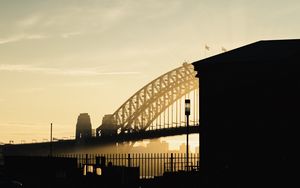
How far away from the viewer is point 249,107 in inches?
1407

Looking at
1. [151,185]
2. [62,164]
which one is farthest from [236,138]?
[62,164]

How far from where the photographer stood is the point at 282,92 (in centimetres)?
3456

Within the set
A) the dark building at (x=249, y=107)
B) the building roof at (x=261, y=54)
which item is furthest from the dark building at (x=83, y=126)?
the dark building at (x=249, y=107)

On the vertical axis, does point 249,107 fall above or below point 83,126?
below

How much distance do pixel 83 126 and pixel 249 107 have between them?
145513mm

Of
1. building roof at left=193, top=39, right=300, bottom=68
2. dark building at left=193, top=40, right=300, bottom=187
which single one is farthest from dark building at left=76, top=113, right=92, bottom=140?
dark building at left=193, top=40, right=300, bottom=187

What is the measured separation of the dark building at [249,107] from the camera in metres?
34.1

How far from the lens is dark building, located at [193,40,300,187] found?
112 feet

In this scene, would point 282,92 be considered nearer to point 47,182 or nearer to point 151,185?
point 151,185

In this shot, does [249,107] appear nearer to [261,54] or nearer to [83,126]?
[261,54]

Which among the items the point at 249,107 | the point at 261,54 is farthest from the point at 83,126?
the point at 249,107

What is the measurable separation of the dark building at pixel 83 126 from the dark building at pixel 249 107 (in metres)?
131

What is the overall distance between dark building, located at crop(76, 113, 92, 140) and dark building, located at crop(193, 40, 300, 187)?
130700 millimetres

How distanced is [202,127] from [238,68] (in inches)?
152
